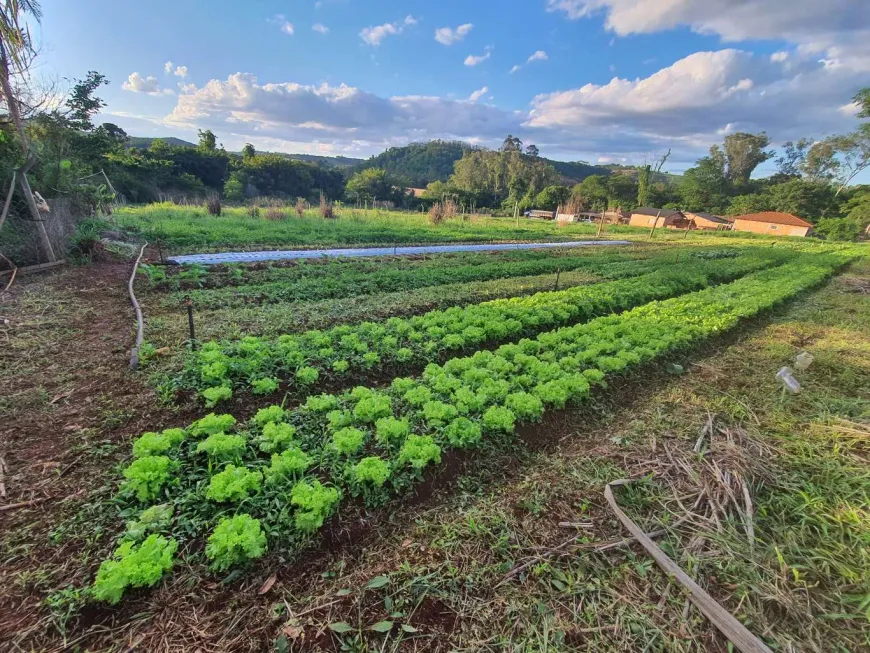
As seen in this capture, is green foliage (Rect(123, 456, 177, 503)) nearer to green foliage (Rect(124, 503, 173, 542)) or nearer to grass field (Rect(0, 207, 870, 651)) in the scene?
grass field (Rect(0, 207, 870, 651))

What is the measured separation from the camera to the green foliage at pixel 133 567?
233 cm

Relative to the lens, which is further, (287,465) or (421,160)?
(421,160)

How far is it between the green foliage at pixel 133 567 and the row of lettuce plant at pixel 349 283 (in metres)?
6.66

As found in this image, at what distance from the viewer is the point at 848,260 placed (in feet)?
76.5

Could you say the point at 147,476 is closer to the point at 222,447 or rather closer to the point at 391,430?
the point at 222,447

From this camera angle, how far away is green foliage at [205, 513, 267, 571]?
2.61 metres

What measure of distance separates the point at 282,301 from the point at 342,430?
6047 mm

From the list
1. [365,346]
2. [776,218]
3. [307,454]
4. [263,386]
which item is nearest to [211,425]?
[263,386]

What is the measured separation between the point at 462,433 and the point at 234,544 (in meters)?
2.34

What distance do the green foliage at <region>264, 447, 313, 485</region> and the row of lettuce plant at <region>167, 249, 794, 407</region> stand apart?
1.63m

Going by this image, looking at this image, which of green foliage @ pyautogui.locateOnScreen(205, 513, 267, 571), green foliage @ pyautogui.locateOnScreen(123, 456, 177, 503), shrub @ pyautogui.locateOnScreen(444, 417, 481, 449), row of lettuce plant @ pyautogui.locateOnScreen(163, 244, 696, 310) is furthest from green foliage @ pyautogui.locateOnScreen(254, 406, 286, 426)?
row of lettuce plant @ pyautogui.locateOnScreen(163, 244, 696, 310)

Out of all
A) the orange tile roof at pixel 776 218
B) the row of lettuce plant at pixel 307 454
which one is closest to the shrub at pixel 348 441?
the row of lettuce plant at pixel 307 454

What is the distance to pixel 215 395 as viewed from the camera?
4465 mm

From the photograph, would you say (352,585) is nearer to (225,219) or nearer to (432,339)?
(432,339)
